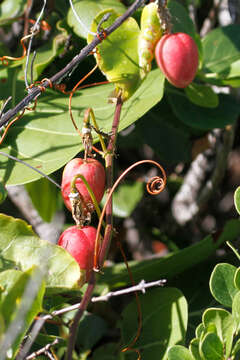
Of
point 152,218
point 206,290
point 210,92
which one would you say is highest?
point 210,92

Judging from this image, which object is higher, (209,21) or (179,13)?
(179,13)

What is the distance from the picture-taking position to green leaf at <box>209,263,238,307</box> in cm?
58

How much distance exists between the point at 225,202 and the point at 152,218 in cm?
20

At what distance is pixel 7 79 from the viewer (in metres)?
0.89

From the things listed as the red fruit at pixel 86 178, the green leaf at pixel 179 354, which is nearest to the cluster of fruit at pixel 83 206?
the red fruit at pixel 86 178

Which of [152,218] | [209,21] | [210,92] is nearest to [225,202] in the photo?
[152,218]

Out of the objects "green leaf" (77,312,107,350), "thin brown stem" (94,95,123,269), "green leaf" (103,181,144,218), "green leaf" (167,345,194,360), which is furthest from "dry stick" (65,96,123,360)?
"green leaf" (103,181,144,218)

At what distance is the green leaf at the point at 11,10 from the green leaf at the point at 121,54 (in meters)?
0.34

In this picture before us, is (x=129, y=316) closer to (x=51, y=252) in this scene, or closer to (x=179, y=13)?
(x=51, y=252)

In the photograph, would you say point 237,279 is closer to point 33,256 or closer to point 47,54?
point 33,256

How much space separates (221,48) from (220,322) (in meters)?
0.55

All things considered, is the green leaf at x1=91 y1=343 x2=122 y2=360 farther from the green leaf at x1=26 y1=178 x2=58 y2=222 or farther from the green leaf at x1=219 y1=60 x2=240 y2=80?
the green leaf at x1=219 y1=60 x2=240 y2=80

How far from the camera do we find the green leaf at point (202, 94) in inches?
33.9

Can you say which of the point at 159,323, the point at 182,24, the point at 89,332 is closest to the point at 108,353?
the point at 89,332
